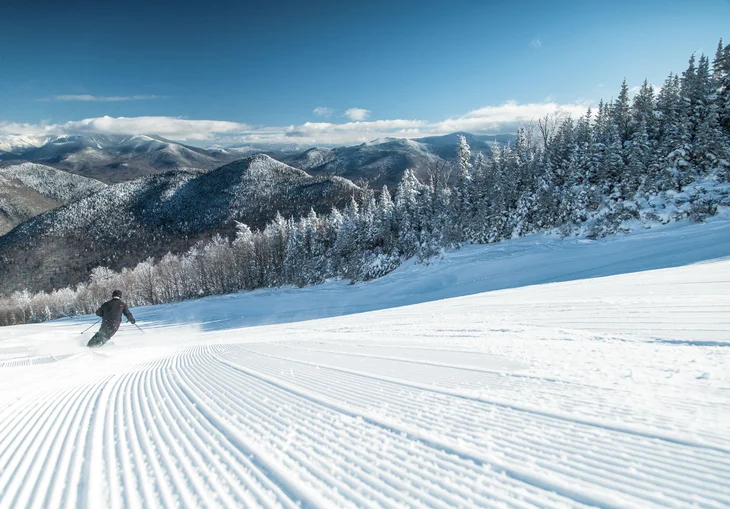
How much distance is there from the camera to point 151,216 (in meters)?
161

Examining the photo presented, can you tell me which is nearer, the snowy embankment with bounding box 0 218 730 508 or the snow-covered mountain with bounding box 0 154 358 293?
the snowy embankment with bounding box 0 218 730 508

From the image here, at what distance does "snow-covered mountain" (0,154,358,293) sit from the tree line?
71.3 meters

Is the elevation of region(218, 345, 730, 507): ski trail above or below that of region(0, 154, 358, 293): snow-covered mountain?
below

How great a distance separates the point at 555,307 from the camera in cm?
809

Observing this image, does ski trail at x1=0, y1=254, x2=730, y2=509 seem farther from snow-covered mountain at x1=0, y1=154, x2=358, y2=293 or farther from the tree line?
snow-covered mountain at x1=0, y1=154, x2=358, y2=293

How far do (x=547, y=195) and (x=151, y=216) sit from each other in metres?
A: 175

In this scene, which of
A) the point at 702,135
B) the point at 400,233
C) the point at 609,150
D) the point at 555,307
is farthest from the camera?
the point at 400,233

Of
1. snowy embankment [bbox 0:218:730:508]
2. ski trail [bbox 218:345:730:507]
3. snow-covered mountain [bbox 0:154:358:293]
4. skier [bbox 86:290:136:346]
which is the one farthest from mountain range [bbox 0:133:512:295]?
ski trail [bbox 218:345:730:507]

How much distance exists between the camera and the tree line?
24.6m

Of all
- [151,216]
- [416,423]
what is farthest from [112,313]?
[151,216]

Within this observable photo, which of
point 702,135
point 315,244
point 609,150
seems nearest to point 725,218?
point 702,135

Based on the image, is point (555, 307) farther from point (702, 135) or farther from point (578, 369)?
point (702, 135)

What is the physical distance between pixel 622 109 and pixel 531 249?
2376cm

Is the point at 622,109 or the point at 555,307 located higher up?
the point at 622,109
